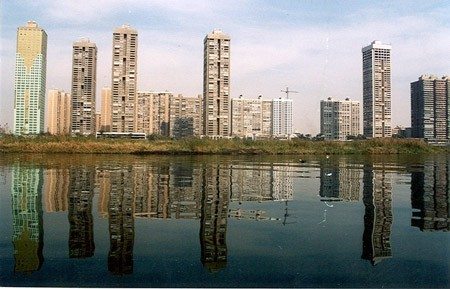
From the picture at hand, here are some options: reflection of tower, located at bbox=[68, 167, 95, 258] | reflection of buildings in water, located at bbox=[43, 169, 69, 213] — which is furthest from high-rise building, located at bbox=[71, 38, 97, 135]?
reflection of tower, located at bbox=[68, 167, 95, 258]

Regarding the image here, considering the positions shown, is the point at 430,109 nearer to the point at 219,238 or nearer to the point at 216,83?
the point at 216,83

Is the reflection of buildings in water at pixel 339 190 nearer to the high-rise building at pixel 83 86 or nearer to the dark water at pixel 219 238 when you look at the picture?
the dark water at pixel 219 238

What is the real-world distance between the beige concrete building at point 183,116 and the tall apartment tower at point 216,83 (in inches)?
469

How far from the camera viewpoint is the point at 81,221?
8.40 meters

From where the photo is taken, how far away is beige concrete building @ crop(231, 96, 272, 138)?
76000mm

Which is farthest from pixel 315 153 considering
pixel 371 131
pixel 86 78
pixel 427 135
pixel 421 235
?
pixel 421 235

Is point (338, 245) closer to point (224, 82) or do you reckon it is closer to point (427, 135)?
point (427, 135)

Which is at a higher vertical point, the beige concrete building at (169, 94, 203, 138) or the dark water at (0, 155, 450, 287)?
the beige concrete building at (169, 94, 203, 138)

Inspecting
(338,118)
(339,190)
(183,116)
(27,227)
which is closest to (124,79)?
(183,116)

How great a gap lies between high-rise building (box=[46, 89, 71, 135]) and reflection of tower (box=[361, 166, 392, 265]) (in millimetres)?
52508

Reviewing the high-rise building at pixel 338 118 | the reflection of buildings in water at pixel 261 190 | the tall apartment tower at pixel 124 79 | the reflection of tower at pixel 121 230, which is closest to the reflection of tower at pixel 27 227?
the reflection of tower at pixel 121 230

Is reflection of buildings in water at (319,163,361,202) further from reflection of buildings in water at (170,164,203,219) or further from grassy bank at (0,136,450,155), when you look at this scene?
grassy bank at (0,136,450,155)

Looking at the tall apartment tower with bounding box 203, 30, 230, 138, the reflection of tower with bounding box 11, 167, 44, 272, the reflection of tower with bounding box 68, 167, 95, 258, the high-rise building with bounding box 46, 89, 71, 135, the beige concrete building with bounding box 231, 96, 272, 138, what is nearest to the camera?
the reflection of tower with bounding box 11, 167, 44, 272

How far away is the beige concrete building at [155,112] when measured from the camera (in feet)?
216
